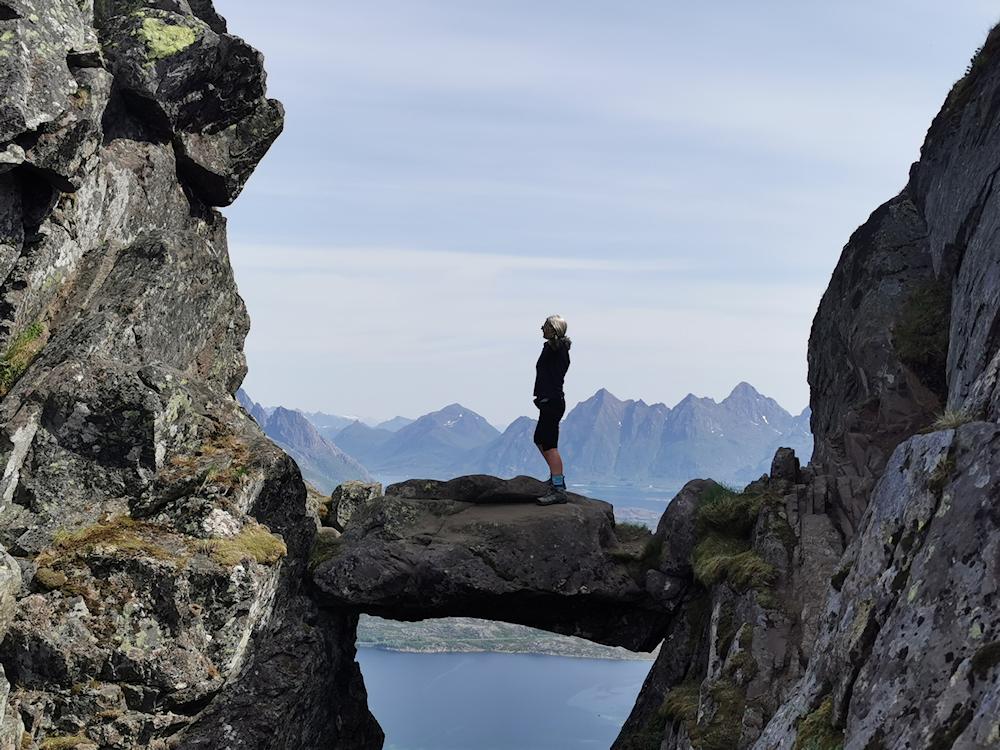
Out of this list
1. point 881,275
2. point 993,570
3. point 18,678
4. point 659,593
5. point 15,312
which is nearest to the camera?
point 993,570

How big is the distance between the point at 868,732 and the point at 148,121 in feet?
87.1

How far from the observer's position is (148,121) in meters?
26.9

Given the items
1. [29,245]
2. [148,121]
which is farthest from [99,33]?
[29,245]

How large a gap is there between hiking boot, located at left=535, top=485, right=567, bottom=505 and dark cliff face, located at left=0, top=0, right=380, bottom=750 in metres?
7.05

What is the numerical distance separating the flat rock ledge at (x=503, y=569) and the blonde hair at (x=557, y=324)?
5.37m

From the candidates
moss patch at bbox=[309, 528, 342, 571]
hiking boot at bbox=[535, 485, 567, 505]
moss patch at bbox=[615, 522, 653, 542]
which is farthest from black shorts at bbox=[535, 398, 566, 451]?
moss patch at bbox=[309, 528, 342, 571]

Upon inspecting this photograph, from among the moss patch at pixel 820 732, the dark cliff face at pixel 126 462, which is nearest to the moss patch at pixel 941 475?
the moss patch at pixel 820 732

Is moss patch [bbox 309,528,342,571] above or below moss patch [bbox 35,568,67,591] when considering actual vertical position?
above

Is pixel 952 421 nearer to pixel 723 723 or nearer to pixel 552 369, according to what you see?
pixel 723 723

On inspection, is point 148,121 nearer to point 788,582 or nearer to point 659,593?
point 659,593

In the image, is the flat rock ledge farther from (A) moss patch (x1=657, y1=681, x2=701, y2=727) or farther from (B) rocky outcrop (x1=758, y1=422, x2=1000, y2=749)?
(B) rocky outcrop (x1=758, y1=422, x2=1000, y2=749)

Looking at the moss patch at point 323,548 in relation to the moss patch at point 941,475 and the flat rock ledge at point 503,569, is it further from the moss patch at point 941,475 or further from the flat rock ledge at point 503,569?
the moss patch at point 941,475

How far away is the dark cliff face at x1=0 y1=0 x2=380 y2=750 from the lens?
719 inches

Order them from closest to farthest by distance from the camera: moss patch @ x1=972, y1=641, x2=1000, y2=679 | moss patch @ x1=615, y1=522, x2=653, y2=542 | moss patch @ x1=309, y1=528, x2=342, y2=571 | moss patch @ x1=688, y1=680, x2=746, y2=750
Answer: moss patch @ x1=972, y1=641, x2=1000, y2=679 < moss patch @ x1=688, y1=680, x2=746, y2=750 < moss patch @ x1=309, y1=528, x2=342, y2=571 < moss patch @ x1=615, y1=522, x2=653, y2=542
